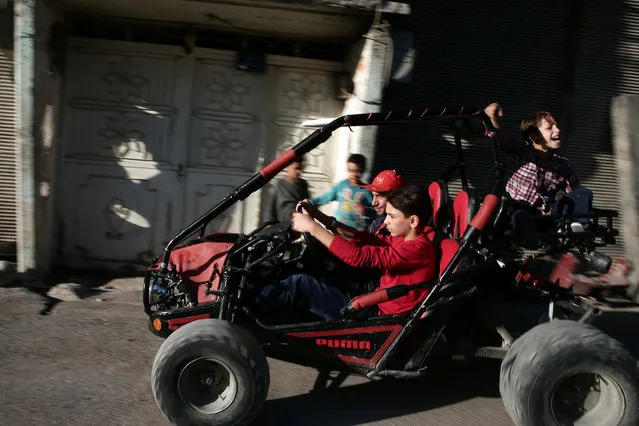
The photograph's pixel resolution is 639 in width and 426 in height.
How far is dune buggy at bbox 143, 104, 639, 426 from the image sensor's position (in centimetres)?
320

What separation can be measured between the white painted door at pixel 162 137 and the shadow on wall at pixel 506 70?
0.89 meters

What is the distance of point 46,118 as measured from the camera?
18.9 ft

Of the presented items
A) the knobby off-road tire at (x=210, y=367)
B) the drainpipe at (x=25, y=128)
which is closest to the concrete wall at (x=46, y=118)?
the drainpipe at (x=25, y=128)

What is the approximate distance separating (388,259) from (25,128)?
3774 millimetres

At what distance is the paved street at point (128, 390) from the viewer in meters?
3.53

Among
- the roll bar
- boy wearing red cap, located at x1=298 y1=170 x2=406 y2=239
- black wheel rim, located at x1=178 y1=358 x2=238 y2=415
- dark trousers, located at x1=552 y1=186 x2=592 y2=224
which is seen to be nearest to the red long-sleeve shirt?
boy wearing red cap, located at x1=298 y1=170 x2=406 y2=239

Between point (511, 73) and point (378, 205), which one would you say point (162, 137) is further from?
point (511, 73)

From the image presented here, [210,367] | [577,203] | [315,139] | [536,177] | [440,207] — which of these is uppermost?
[315,139]

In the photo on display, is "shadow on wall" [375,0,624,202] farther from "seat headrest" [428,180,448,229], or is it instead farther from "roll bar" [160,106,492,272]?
"roll bar" [160,106,492,272]

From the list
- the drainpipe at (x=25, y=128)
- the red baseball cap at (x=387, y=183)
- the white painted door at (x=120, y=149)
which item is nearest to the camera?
the red baseball cap at (x=387, y=183)

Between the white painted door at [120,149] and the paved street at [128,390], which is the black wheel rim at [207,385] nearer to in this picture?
the paved street at [128,390]

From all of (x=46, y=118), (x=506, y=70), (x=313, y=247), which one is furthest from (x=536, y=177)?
(x=46, y=118)

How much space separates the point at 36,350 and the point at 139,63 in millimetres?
3164

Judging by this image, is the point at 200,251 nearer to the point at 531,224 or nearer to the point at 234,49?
the point at 531,224
